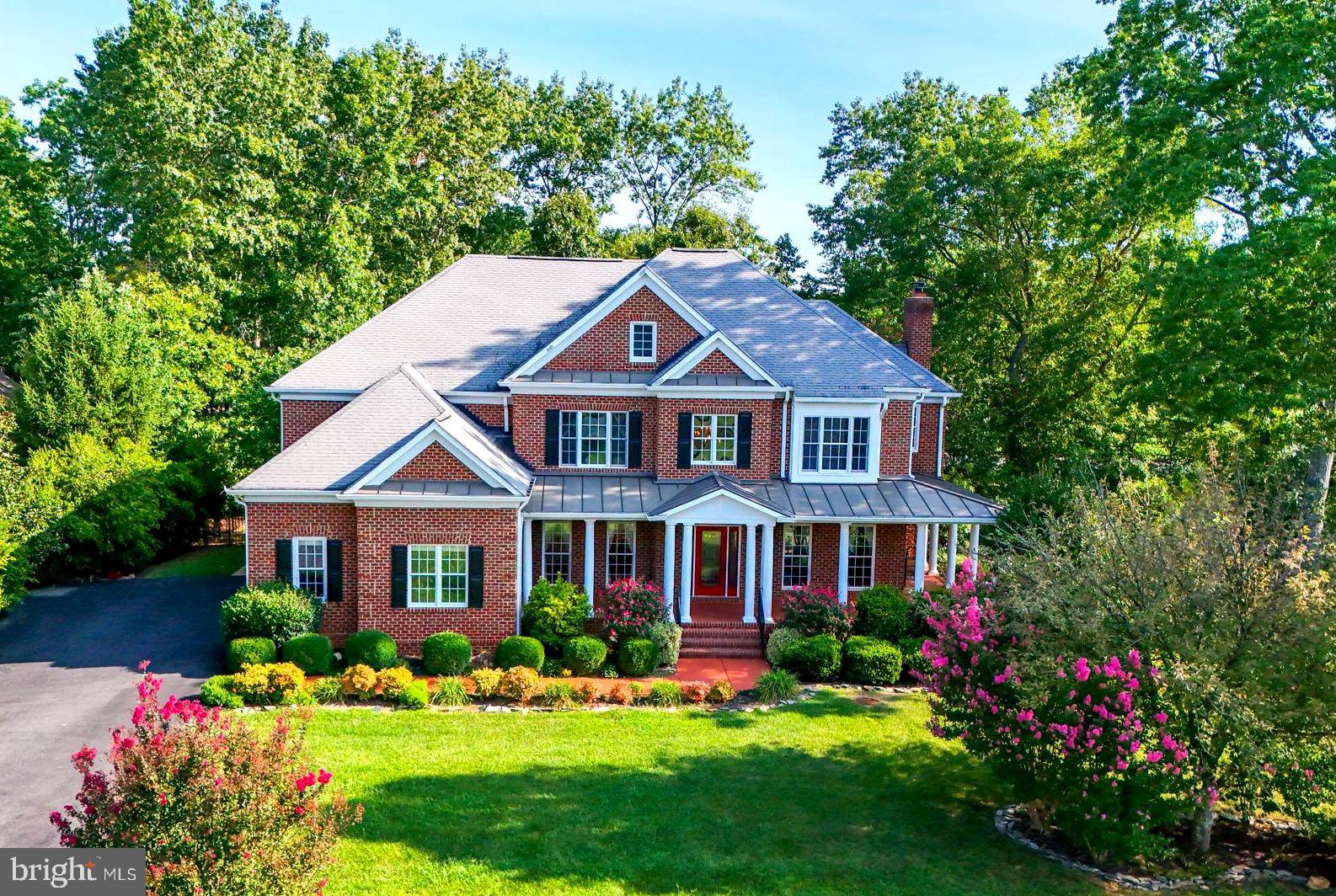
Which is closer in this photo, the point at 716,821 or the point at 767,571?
the point at 716,821

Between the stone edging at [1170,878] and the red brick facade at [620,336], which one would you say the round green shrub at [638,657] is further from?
the stone edging at [1170,878]

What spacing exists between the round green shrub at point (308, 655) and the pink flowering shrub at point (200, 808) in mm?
11104

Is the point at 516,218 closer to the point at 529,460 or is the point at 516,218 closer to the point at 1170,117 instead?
the point at 529,460

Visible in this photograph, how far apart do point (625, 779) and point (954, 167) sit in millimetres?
27040

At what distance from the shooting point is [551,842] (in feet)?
42.8

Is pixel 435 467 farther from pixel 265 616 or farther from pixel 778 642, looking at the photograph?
pixel 778 642

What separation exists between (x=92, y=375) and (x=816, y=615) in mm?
26107

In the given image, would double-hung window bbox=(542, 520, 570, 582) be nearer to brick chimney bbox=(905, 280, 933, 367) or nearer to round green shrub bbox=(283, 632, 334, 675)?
round green shrub bbox=(283, 632, 334, 675)

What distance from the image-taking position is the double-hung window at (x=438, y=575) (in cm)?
2188

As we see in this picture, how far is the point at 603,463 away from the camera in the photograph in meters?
25.8

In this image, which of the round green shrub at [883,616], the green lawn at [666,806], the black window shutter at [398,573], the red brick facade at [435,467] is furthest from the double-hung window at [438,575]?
the round green shrub at [883,616]

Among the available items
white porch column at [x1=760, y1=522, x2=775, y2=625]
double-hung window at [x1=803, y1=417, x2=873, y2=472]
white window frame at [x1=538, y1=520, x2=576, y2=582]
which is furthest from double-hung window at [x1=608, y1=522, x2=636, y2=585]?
double-hung window at [x1=803, y1=417, x2=873, y2=472]

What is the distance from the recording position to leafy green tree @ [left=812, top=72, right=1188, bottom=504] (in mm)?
31656

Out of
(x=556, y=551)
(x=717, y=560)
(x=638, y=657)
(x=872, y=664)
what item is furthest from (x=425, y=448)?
(x=872, y=664)
